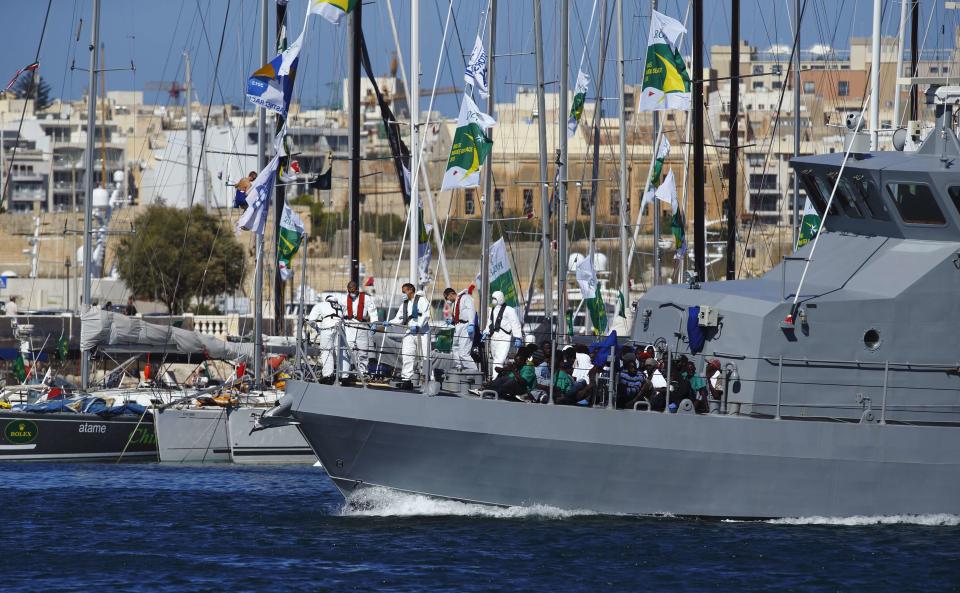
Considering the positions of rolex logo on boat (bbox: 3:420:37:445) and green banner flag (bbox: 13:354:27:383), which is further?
green banner flag (bbox: 13:354:27:383)

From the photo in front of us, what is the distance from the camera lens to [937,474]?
58.7 feet

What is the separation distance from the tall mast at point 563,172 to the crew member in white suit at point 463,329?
13.8 ft

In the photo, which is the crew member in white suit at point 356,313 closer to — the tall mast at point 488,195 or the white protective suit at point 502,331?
the white protective suit at point 502,331

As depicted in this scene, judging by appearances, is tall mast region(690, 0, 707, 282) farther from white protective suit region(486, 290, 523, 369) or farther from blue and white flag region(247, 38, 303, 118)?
blue and white flag region(247, 38, 303, 118)

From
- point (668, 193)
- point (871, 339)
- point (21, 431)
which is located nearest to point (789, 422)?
point (871, 339)

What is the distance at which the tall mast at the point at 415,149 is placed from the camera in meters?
25.2

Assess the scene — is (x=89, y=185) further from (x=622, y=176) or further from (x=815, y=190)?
(x=815, y=190)

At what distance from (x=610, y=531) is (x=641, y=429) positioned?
1311mm

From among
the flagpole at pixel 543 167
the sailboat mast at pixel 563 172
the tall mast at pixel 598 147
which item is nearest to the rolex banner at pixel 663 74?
the sailboat mast at pixel 563 172

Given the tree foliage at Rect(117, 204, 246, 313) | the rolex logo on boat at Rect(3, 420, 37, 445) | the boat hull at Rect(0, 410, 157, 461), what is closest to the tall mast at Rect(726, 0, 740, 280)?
the boat hull at Rect(0, 410, 157, 461)

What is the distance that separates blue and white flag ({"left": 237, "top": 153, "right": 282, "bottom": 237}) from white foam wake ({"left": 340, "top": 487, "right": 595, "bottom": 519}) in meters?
7.94

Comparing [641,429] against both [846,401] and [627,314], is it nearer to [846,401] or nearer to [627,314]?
A: [846,401]

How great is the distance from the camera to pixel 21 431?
28.6 m

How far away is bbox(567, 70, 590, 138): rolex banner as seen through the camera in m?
30.3
